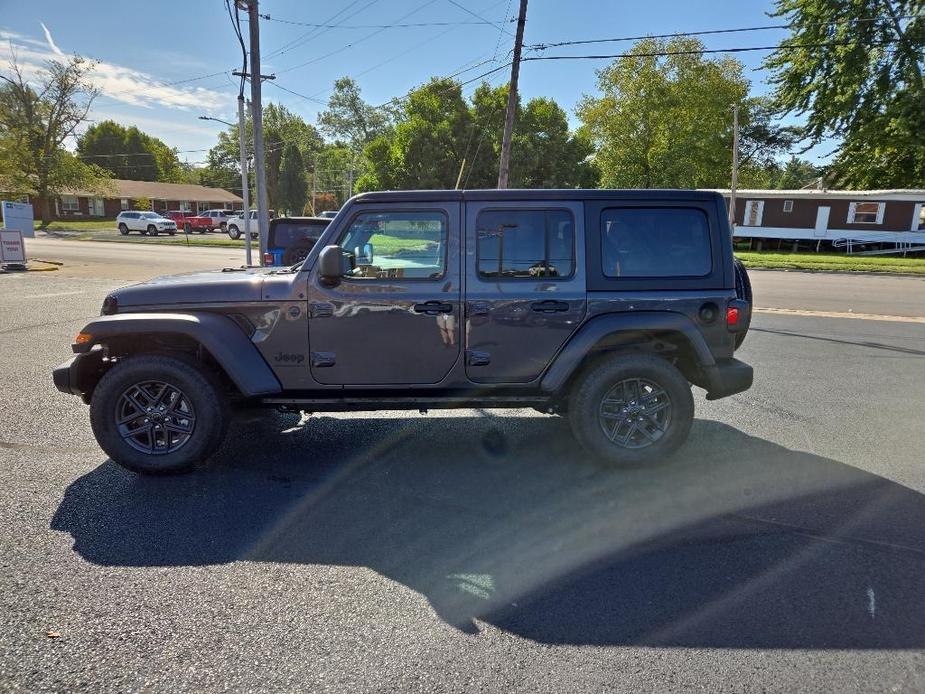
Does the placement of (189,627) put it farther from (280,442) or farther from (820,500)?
(820,500)

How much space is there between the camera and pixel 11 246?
17.2 m

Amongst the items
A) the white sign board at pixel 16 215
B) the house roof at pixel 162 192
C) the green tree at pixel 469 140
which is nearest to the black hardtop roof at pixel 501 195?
the white sign board at pixel 16 215

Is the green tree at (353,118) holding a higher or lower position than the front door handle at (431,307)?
higher

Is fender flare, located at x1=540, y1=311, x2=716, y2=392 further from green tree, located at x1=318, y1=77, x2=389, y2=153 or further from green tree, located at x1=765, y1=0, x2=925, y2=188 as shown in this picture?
green tree, located at x1=318, y1=77, x2=389, y2=153

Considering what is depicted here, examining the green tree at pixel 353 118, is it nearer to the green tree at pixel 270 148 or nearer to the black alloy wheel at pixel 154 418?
the green tree at pixel 270 148

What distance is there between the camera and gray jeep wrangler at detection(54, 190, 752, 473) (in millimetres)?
4023

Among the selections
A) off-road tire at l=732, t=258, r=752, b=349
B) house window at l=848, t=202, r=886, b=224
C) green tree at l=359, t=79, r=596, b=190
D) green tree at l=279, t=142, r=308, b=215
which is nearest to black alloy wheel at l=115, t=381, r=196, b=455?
off-road tire at l=732, t=258, r=752, b=349

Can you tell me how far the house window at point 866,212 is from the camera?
29.8 metres

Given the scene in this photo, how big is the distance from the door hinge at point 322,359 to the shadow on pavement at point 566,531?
777mm

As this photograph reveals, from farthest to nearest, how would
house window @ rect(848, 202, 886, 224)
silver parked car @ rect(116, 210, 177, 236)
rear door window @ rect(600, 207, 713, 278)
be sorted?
silver parked car @ rect(116, 210, 177, 236), house window @ rect(848, 202, 886, 224), rear door window @ rect(600, 207, 713, 278)

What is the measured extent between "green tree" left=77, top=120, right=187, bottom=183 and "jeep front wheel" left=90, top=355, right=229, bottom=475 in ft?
281

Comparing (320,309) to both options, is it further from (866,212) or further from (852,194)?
(866,212)

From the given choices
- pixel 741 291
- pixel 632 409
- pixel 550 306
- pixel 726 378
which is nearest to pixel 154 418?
pixel 550 306

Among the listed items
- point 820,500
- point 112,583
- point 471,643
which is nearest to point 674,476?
point 820,500
